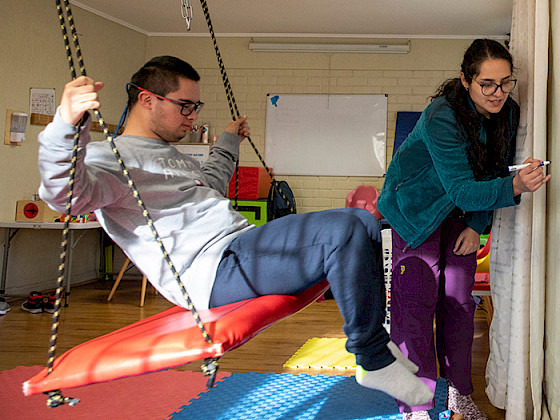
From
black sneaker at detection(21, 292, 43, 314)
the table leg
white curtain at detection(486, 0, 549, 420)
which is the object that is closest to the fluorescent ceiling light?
the table leg

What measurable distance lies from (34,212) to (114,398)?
2.77 metres

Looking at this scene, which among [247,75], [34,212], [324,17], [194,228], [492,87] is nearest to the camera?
[194,228]

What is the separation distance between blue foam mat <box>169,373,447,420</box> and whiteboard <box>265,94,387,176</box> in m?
3.64

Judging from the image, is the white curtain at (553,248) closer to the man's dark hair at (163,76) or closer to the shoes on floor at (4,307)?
the man's dark hair at (163,76)

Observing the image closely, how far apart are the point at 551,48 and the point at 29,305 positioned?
3920 millimetres

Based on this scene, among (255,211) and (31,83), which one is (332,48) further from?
(31,83)

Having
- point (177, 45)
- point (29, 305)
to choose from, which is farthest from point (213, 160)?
point (177, 45)

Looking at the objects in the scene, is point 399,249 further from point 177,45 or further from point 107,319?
point 177,45

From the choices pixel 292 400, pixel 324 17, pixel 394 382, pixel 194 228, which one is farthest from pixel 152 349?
pixel 324 17

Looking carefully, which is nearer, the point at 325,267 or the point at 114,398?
the point at 325,267

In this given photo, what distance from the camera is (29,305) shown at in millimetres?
4406

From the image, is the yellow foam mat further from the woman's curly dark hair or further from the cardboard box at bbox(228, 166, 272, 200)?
the cardboard box at bbox(228, 166, 272, 200)

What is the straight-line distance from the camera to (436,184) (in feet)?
6.57

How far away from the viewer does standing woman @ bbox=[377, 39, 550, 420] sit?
190 centimetres
